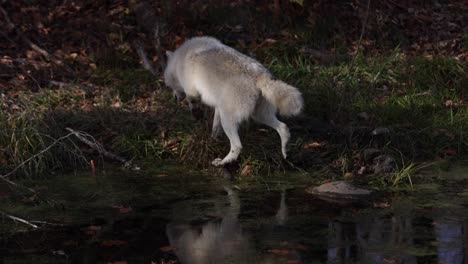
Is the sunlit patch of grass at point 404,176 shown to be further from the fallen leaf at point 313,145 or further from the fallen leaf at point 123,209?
the fallen leaf at point 123,209

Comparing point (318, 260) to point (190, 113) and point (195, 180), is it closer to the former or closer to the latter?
point (195, 180)

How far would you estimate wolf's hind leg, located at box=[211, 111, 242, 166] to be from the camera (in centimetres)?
941

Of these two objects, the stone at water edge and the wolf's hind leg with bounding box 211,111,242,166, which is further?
the wolf's hind leg with bounding box 211,111,242,166

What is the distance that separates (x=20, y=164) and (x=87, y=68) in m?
4.34

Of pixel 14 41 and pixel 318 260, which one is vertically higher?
pixel 14 41

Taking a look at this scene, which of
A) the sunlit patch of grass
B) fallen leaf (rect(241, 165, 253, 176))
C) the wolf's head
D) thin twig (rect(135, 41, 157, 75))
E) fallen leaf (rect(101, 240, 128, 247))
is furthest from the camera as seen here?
thin twig (rect(135, 41, 157, 75))

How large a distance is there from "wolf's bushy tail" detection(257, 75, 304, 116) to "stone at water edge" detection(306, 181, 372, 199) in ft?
3.04

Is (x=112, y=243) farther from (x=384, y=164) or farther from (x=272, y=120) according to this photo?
(x=384, y=164)

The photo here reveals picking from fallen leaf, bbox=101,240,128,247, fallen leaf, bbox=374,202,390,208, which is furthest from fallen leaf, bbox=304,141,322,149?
fallen leaf, bbox=101,240,128,247

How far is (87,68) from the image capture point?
518 inches

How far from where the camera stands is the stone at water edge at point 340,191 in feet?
27.7

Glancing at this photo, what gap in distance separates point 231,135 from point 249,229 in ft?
7.51

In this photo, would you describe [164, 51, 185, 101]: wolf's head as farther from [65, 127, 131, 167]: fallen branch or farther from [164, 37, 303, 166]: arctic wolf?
[65, 127, 131, 167]: fallen branch

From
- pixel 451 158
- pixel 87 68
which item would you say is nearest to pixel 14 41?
pixel 87 68
